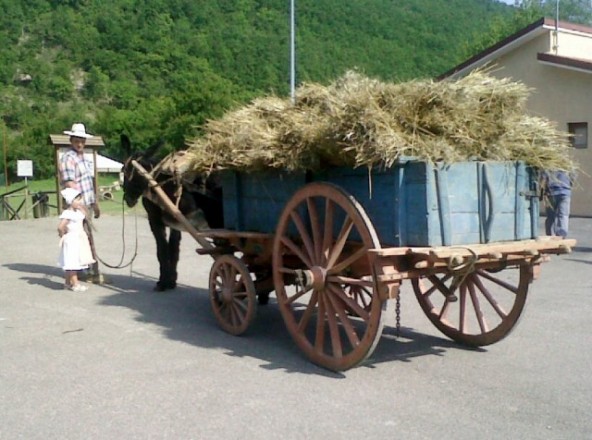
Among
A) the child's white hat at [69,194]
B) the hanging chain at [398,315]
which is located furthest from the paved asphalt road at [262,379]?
the child's white hat at [69,194]

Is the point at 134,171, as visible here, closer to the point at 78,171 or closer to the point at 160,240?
the point at 160,240

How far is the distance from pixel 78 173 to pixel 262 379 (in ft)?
17.6

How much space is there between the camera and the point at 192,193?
8352 millimetres

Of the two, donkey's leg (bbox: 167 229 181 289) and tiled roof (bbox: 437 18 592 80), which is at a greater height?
tiled roof (bbox: 437 18 592 80)

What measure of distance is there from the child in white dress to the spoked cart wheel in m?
2.82

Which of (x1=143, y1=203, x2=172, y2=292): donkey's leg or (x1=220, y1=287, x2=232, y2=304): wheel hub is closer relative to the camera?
(x1=220, y1=287, x2=232, y2=304): wheel hub

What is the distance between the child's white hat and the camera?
31.9 ft

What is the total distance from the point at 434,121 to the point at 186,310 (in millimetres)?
4017

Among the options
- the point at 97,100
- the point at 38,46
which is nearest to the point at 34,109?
the point at 97,100

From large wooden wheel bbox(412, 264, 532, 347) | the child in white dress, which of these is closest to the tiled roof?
the child in white dress

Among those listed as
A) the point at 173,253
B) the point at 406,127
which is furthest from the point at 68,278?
the point at 406,127

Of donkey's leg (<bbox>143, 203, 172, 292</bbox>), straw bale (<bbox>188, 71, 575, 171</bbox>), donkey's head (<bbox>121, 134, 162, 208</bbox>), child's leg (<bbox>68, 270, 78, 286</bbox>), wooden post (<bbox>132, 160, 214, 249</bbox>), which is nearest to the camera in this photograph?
straw bale (<bbox>188, 71, 575, 171</bbox>)

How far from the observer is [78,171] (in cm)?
1012

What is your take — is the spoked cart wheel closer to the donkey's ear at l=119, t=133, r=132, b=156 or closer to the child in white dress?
the donkey's ear at l=119, t=133, r=132, b=156
